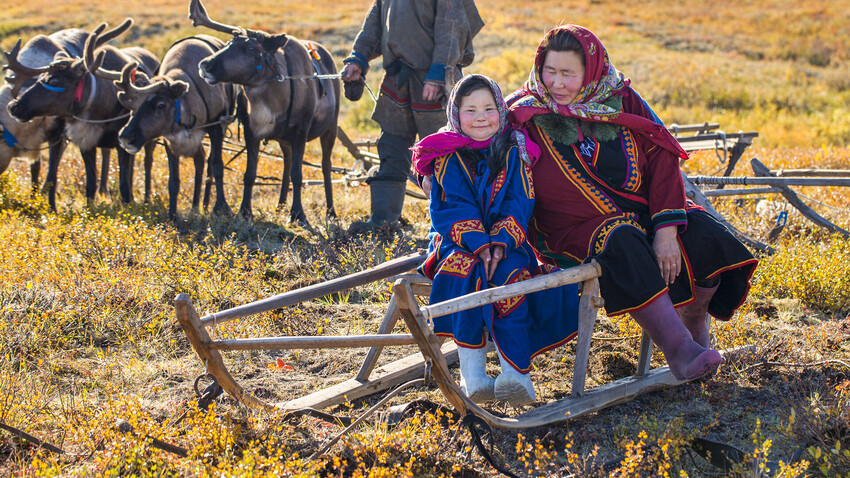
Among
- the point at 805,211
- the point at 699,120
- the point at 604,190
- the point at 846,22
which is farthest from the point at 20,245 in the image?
the point at 846,22

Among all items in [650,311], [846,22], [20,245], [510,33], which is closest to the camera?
[650,311]

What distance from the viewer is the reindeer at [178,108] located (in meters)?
6.65

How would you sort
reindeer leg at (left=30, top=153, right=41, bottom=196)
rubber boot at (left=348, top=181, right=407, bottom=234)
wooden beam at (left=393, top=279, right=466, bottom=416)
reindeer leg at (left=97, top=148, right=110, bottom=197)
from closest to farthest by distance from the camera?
wooden beam at (left=393, top=279, right=466, bottom=416) < rubber boot at (left=348, top=181, right=407, bottom=234) < reindeer leg at (left=30, top=153, right=41, bottom=196) < reindeer leg at (left=97, top=148, right=110, bottom=197)

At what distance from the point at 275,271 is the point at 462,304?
326cm

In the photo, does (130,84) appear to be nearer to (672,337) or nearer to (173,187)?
(173,187)

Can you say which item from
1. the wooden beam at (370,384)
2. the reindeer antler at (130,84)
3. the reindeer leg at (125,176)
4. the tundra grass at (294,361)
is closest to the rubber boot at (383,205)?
the tundra grass at (294,361)

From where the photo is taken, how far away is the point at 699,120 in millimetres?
16922

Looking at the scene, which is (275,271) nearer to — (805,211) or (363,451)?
(363,451)

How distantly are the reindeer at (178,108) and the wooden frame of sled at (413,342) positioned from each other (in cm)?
391

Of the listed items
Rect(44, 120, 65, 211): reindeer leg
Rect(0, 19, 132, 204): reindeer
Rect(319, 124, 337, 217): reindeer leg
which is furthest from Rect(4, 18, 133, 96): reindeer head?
Rect(319, 124, 337, 217): reindeer leg

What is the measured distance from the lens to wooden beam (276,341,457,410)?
3.52m

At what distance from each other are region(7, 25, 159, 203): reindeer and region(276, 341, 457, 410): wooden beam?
4.87 m

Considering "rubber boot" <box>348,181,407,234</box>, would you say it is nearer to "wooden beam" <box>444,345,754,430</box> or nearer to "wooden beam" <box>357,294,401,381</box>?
"wooden beam" <box>357,294,401,381</box>

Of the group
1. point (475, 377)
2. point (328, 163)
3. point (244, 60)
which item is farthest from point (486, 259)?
point (328, 163)
